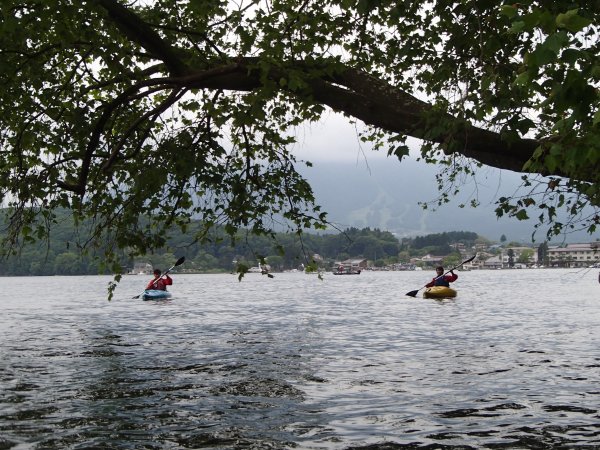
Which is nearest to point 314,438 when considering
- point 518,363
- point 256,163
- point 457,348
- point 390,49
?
point 256,163

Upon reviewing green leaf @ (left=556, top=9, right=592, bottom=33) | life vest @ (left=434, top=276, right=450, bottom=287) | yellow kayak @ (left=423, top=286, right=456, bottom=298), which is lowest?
yellow kayak @ (left=423, top=286, right=456, bottom=298)

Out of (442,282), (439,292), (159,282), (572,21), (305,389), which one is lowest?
(305,389)

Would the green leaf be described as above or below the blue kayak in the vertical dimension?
above

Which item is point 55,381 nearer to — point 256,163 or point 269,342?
point 256,163

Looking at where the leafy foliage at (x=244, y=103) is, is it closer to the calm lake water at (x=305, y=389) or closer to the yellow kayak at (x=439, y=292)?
the calm lake water at (x=305, y=389)

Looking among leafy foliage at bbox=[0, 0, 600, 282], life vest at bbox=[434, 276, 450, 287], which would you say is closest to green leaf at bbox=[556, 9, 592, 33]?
leafy foliage at bbox=[0, 0, 600, 282]

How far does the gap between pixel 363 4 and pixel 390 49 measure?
5.42m

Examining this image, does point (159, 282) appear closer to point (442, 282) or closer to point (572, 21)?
point (442, 282)

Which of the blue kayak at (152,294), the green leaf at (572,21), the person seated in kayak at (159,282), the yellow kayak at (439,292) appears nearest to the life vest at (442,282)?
the yellow kayak at (439,292)

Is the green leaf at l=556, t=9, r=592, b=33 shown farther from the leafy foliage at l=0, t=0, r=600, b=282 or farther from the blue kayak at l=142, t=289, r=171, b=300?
the blue kayak at l=142, t=289, r=171, b=300

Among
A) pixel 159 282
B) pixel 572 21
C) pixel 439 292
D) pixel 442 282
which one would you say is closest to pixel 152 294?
pixel 159 282

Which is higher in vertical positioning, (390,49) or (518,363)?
(390,49)

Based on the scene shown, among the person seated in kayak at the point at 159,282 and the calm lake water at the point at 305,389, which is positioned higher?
the person seated in kayak at the point at 159,282

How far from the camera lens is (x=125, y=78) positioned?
36.8 ft
